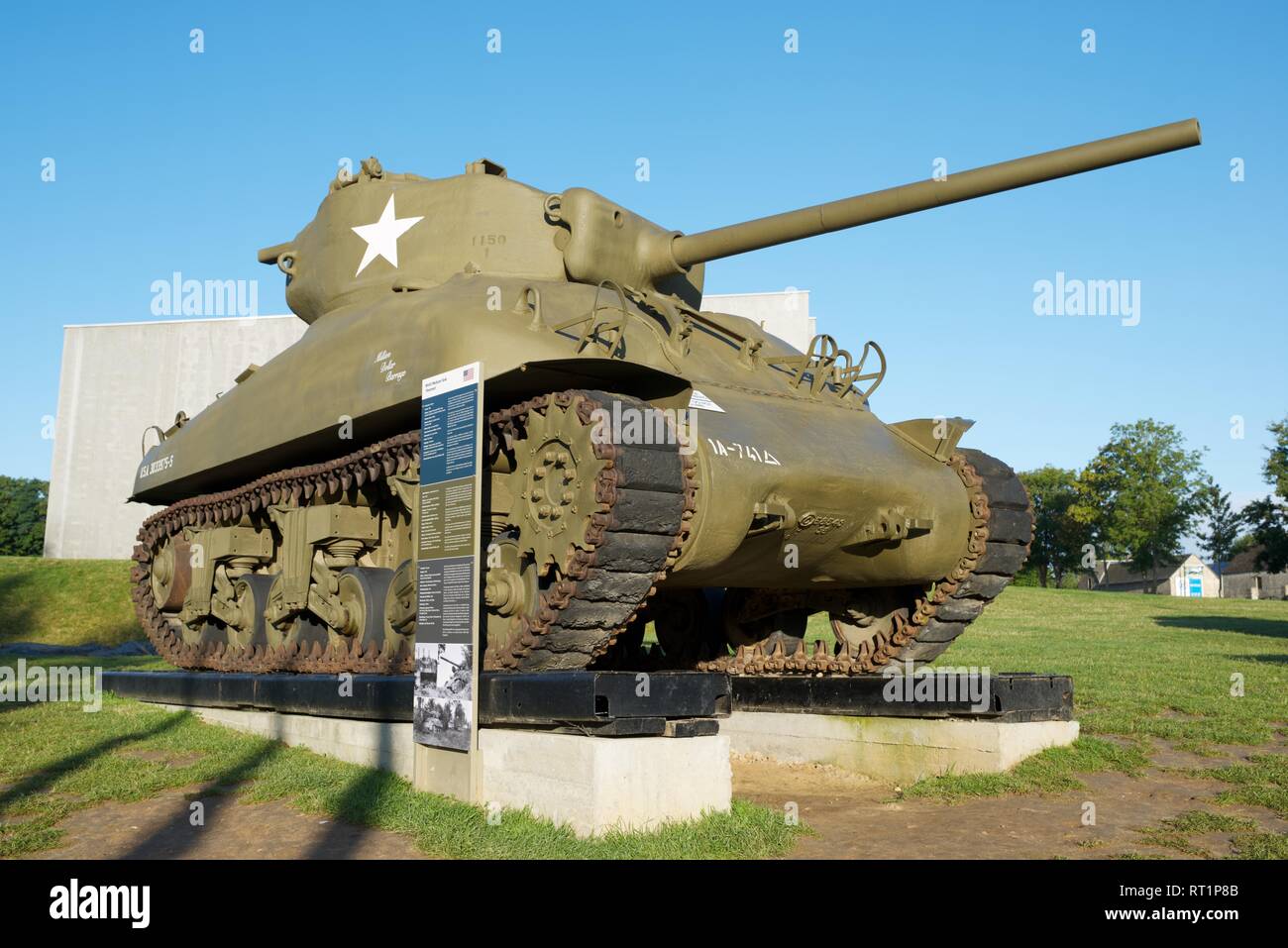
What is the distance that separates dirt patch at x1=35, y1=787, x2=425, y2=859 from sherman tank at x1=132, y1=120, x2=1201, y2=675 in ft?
5.16

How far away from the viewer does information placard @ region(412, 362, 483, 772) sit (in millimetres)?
7457

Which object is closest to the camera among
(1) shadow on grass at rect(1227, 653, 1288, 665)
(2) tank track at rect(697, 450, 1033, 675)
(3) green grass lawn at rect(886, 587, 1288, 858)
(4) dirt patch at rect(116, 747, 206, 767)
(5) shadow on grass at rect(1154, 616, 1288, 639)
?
(3) green grass lawn at rect(886, 587, 1288, 858)

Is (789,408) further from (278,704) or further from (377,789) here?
(278,704)

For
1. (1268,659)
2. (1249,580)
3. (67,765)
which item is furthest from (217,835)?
(1249,580)

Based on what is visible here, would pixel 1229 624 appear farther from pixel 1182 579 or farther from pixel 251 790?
pixel 1182 579

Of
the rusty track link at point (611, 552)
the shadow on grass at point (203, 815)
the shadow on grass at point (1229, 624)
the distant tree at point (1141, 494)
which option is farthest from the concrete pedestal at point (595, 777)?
the distant tree at point (1141, 494)

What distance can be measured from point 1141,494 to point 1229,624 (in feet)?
105

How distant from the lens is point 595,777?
670 cm

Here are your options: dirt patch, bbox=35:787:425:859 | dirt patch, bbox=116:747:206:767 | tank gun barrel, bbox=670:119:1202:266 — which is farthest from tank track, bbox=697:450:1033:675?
dirt patch, bbox=116:747:206:767

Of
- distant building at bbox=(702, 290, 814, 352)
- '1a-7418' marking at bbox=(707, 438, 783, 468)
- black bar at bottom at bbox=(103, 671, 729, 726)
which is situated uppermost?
distant building at bbox=(702, 290, 814, 352)

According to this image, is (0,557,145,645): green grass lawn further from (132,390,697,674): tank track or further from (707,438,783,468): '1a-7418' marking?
(707,438,783,468): '1a-7418' marking

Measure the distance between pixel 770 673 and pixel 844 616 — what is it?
92 cm

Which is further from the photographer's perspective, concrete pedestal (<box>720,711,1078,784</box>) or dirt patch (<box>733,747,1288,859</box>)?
concrete pedestal (<box>720,711,1078,784</box>)
